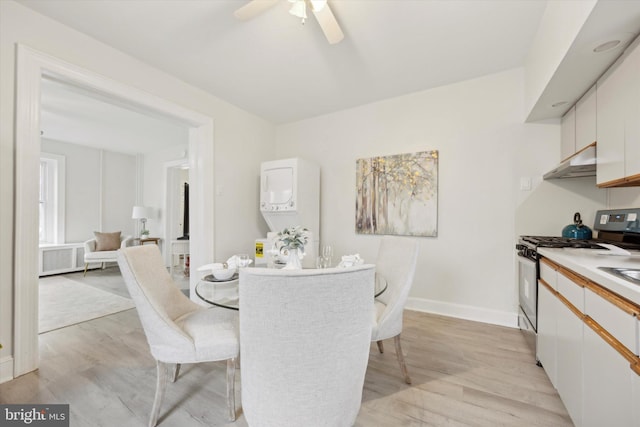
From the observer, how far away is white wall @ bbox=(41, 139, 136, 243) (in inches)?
200

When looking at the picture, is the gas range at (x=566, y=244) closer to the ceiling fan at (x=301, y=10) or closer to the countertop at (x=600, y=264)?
the countertop at (x=600, y=264)

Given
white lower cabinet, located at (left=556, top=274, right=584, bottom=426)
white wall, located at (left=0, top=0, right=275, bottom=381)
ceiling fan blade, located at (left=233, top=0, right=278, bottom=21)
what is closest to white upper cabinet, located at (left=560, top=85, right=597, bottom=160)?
white lower cabinet, located at (left=556, top=274, right=584, bottom=426)

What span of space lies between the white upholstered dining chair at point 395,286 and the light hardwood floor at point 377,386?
203mm

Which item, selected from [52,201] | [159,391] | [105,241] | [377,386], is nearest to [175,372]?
→ [159,391]

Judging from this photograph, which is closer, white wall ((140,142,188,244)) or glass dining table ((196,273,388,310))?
glass dining table ((196,273,388,310))

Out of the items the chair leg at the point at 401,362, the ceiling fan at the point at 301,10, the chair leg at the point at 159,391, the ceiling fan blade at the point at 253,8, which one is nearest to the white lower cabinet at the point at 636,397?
the chair leg at the point at 401,362

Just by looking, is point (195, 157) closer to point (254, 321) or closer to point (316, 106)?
point (316, 106)

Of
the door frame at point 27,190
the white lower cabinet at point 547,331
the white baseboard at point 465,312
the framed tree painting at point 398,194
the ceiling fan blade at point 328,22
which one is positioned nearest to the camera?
the white lower cabinet at point 547,331

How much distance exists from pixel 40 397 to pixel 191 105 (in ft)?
8.57

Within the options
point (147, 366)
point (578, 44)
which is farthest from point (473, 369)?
point (147, 366)

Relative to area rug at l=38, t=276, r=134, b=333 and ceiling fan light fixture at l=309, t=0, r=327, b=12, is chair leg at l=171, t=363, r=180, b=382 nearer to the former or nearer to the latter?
area rug at l=38, t=276, r=134, b=333

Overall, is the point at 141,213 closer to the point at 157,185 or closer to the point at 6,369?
the point at 157,185

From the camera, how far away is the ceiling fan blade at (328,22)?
5.29ft

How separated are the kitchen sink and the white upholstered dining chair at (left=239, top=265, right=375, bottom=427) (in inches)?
35.2
